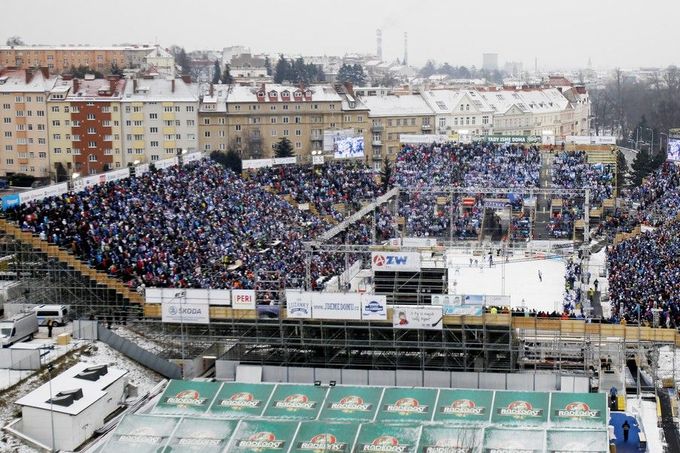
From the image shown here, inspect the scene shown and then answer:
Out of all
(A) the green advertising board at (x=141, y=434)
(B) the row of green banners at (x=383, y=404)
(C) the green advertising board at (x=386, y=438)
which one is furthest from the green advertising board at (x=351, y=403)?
(A) the green advertising board at (x=141, y=434)

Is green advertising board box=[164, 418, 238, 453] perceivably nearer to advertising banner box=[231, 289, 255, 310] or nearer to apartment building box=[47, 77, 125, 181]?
advertising banner box=[231, 289, 255, 310]

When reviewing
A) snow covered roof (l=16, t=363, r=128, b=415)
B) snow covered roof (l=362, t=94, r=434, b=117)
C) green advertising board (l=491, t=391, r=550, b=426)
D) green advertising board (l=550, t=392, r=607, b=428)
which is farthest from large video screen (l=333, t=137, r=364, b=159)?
green advertising board (l=550, t=392, r=607, b=428)

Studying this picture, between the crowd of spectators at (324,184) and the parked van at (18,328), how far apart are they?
22.9 meters

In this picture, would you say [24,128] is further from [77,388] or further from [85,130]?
[77,388]

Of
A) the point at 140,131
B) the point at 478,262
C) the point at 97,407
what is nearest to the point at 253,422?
the point at 97,407

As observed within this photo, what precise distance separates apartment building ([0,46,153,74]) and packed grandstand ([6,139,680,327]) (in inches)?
2079

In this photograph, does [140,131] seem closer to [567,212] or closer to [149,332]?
[567,212]

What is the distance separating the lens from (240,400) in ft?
80.4

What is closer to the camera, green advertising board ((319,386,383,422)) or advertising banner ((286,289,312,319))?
green advertising board ((319,386,383,422))

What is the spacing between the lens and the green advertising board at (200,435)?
21859mm

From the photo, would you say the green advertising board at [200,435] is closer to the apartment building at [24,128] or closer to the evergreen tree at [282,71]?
the apartment building at [24,128]

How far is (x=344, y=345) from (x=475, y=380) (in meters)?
3.51

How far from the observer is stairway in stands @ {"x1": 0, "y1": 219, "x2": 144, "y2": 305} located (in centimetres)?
3158

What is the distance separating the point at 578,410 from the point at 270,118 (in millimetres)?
47113
